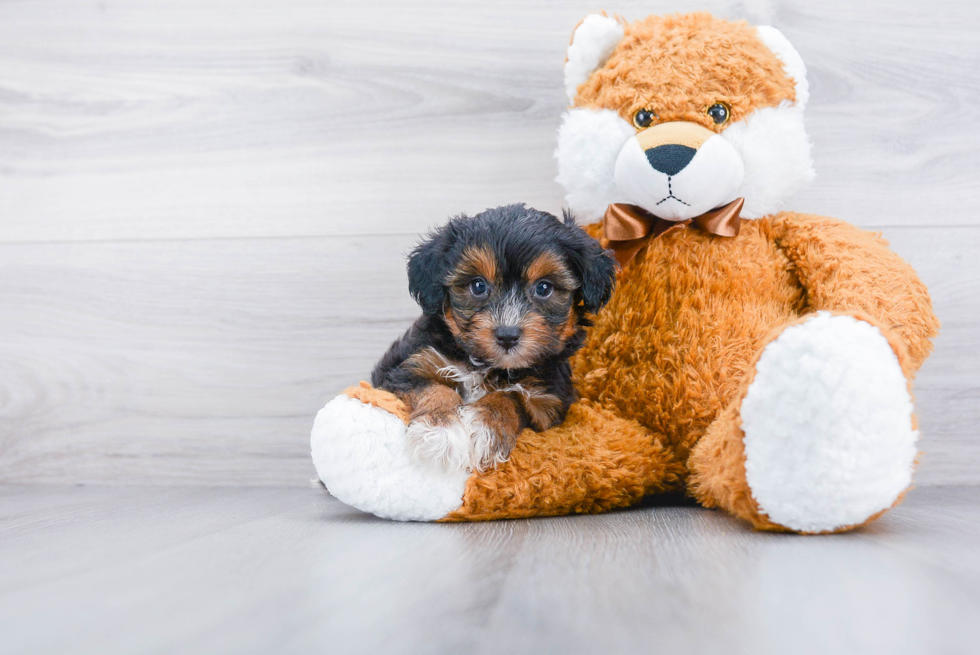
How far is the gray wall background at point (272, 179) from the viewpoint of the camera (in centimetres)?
179

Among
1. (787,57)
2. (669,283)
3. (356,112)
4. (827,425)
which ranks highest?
(787,57)

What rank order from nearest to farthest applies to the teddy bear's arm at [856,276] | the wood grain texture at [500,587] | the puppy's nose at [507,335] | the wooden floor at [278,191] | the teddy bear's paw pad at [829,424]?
the wood grain texture at [500,587]
the teddy bear's paw pad at [829,424]
the puppy's nose at [507,335]
the teddy bear's arm at [856,276]
the wooden floor at [278,191]

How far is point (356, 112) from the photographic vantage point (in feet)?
6.25

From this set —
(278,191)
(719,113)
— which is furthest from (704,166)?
(278,191)

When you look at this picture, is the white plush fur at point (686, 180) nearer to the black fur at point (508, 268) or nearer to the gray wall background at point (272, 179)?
the black fur at point (508, 268)

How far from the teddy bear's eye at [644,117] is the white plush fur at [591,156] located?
0.07 ft

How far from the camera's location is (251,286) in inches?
75.6

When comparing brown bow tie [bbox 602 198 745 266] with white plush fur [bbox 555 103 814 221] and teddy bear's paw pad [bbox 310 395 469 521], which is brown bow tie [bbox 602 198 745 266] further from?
teddy bear's paw pad [bbox 310 395 469 521]

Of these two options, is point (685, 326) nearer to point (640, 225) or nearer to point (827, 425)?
point (640, 225)

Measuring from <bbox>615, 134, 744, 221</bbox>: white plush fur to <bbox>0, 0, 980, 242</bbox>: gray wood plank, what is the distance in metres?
0.49

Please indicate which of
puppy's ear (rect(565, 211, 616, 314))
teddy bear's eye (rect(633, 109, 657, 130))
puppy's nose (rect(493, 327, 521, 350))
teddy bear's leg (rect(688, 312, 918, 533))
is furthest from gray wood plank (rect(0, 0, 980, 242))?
teddy bear's leg (rect(688, 312, 918, 533))

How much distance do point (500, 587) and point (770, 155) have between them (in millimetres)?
1007

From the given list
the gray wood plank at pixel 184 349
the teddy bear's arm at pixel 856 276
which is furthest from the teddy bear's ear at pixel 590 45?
the gray wood plank at pixel 184 349

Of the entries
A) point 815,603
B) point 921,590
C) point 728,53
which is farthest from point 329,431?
point 728,53
